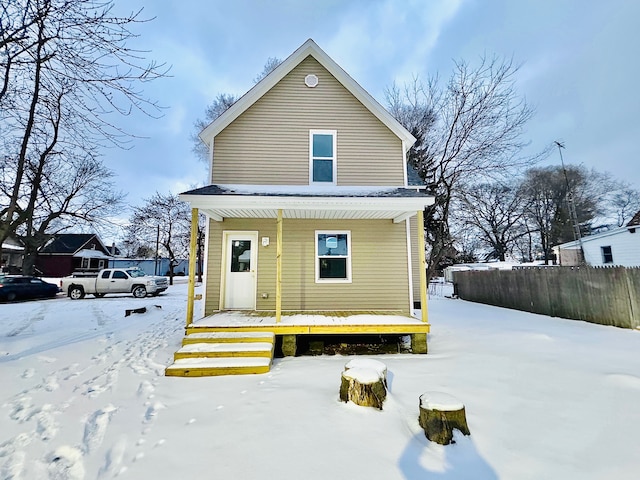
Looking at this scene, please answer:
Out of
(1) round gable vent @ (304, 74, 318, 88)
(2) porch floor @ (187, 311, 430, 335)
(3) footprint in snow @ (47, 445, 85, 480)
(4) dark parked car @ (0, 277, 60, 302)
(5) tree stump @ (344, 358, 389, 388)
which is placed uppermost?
(1) round gable vent @ (304, 74, 318, 88)

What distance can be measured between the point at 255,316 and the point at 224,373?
2.09 meters

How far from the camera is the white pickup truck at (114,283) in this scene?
1507 cm

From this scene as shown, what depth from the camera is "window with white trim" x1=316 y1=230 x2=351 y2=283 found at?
7391mm

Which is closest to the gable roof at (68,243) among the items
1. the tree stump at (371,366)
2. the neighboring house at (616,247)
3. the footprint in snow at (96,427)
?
the footprint in snow at (96,427)

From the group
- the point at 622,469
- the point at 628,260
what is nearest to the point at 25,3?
the point at 622,469

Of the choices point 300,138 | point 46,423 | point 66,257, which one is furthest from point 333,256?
point 66,257

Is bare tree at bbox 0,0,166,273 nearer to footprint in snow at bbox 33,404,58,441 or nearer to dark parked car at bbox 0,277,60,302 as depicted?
footprint in snow at bbox 33,404,58,441

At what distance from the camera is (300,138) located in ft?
25.2

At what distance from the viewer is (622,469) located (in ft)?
7.29

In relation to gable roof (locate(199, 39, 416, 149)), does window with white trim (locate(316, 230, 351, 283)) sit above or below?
below

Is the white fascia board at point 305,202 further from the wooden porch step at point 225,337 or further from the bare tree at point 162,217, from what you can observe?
the bare tree at point 162,217

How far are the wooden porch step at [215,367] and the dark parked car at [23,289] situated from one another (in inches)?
628

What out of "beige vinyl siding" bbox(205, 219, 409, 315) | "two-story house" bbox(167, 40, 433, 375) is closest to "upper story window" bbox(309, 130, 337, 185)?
"two-story house" bbox(167, 40, 433, 375)

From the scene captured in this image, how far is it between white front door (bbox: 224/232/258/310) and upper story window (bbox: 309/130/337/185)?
2.26m
